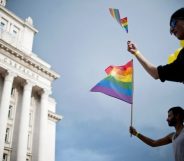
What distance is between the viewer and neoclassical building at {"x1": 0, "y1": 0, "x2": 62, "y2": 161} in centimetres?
2944

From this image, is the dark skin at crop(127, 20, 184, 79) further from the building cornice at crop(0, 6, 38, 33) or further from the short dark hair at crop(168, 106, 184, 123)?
the building cornice at crop(0, 6, 38, 33)

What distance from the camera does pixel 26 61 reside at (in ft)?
109

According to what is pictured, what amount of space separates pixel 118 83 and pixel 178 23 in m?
4.35

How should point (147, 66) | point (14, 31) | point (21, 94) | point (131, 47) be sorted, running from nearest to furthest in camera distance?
point (147, 66), point (131, 47), point (21, 94), point (14, 31)

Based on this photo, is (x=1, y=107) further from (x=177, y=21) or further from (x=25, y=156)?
(x=177, y=21)

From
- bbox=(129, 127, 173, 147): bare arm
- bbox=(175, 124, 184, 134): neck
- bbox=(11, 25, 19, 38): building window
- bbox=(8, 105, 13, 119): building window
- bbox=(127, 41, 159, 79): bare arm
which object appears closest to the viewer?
bbox=(127, 41, 159, 79): bare arm

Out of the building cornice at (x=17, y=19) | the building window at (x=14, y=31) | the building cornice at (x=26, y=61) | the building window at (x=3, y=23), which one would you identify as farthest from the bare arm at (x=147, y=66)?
the building cornice at (x=17, y=19)

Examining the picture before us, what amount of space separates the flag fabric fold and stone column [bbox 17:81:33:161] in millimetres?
23116

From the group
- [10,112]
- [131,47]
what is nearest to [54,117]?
[10,112]

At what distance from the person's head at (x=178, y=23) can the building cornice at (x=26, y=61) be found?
2917cm

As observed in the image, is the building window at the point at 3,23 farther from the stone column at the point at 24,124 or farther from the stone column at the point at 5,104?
the stone column at the point at 24,124

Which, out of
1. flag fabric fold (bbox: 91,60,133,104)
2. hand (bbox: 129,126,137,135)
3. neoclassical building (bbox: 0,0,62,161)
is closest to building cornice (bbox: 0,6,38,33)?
neoclassical building (bbox: 0,0,62,161)

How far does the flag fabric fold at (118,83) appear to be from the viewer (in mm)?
7270

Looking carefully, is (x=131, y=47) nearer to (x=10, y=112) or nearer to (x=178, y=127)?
(x=178, y=127)
